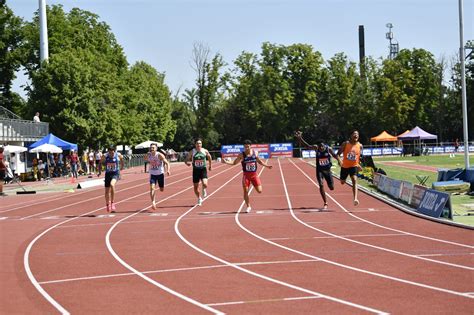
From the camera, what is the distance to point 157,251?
11.1m

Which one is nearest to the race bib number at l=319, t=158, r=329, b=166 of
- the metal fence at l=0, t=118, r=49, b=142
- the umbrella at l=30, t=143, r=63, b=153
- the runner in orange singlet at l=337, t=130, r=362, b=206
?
the runner in orange singlet at l=337, t=130, r=362, b=206

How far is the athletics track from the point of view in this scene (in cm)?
725

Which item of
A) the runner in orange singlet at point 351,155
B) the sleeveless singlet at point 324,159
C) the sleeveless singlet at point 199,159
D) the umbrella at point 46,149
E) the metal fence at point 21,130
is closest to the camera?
the runner in orange singlet at point 351,155

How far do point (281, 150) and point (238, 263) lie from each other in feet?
216

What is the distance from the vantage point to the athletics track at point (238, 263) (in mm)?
7250

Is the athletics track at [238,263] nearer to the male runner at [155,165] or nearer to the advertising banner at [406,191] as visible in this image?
the male runner at [155,165]

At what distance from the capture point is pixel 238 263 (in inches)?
381

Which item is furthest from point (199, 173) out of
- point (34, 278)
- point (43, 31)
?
point (43, 31)

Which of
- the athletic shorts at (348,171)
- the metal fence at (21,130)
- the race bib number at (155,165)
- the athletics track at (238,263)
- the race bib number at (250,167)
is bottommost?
the athletics track at (238,263)

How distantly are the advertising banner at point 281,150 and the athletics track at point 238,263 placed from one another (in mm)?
57477

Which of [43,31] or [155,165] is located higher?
[43,31]

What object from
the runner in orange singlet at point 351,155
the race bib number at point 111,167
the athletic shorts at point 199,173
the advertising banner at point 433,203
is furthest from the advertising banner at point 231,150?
the advertising banner at point 433,203

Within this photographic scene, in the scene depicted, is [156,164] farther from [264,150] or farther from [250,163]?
[264,150]

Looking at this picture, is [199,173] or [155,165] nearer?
[155,165]
